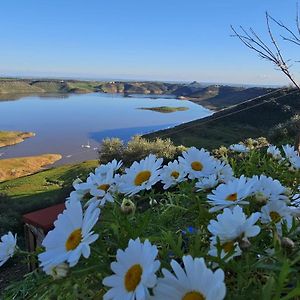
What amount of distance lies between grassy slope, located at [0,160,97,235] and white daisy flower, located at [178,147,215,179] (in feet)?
20.8

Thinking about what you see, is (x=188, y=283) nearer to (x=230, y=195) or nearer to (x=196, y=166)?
(x=230, y=195)

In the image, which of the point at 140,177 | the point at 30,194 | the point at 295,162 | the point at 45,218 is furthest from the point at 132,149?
the point at 140,177

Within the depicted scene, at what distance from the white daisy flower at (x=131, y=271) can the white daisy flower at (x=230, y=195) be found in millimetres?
161

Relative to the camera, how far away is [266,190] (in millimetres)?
586

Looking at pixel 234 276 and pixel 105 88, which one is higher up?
pixel 234 276

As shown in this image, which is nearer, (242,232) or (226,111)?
(242,232)

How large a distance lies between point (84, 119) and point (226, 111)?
99.3ft

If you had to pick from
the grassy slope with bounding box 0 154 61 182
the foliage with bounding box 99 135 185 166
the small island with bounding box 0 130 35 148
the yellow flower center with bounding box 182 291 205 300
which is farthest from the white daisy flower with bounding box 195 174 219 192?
the small island with bounding box 0 130 35 148

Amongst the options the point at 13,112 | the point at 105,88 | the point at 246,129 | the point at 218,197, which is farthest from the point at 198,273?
the point at 105,88

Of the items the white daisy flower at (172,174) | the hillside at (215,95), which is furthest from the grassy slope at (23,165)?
the hillside at (215,95)

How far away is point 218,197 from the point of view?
577 millimetres

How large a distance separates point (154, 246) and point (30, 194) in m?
18.0

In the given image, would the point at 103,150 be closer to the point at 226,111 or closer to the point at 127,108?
the point at 226,111

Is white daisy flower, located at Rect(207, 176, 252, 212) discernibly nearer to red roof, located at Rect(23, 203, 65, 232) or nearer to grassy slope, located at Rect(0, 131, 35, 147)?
red roof, located at Rect(23, 203, 65, 232)
